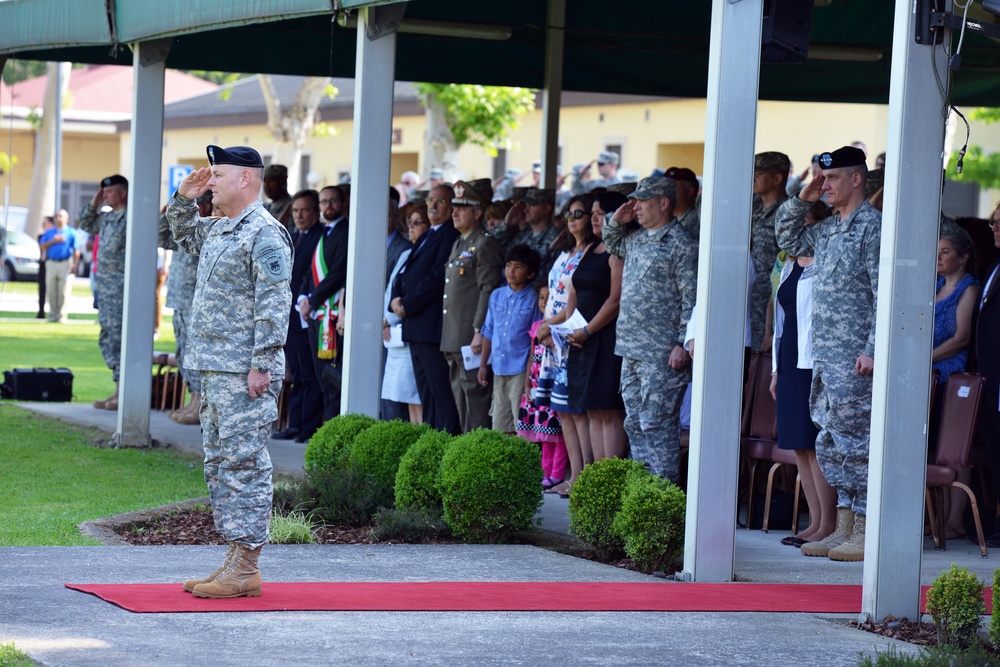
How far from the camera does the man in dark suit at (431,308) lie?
467 inches

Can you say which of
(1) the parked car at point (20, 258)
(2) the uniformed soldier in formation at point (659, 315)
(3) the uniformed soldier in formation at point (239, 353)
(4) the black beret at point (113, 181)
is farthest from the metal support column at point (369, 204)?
(1) the parked car at point (20, 258)

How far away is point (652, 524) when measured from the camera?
780 centimetres

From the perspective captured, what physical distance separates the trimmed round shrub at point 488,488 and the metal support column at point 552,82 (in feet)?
18.6

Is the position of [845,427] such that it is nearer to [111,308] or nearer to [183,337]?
[183,337]

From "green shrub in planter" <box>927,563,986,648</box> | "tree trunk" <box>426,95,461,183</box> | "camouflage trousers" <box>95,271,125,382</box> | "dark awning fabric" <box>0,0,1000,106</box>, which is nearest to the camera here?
"green shrub in planter" <box>927,563,986,648</box>

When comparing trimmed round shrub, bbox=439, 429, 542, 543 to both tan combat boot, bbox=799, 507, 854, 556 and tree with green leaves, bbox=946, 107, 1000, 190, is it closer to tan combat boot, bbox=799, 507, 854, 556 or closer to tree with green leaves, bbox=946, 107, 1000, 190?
tan combat boot, bbox=799, 507, 854, 556

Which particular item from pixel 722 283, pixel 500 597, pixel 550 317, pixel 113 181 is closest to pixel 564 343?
pixel 550 317

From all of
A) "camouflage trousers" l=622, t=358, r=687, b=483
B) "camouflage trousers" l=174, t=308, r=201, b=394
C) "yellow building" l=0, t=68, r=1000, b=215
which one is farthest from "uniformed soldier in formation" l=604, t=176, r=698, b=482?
"yellow building" l=0, t=68, r=1000, b=215

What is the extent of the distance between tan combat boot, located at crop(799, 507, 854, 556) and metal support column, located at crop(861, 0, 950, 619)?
193 cm

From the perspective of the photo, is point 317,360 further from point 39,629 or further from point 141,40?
point 39,629

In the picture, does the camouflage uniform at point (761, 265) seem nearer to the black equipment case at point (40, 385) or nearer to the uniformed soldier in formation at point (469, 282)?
the uniformed soldier in formation at point (469, 282)

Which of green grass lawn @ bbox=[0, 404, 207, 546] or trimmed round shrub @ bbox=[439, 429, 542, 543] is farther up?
trimmed round shrub @ bbox=[439, 429, 542, 543]

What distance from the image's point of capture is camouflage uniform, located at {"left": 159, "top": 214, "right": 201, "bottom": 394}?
13.1m

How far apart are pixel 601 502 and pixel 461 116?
21.6m
